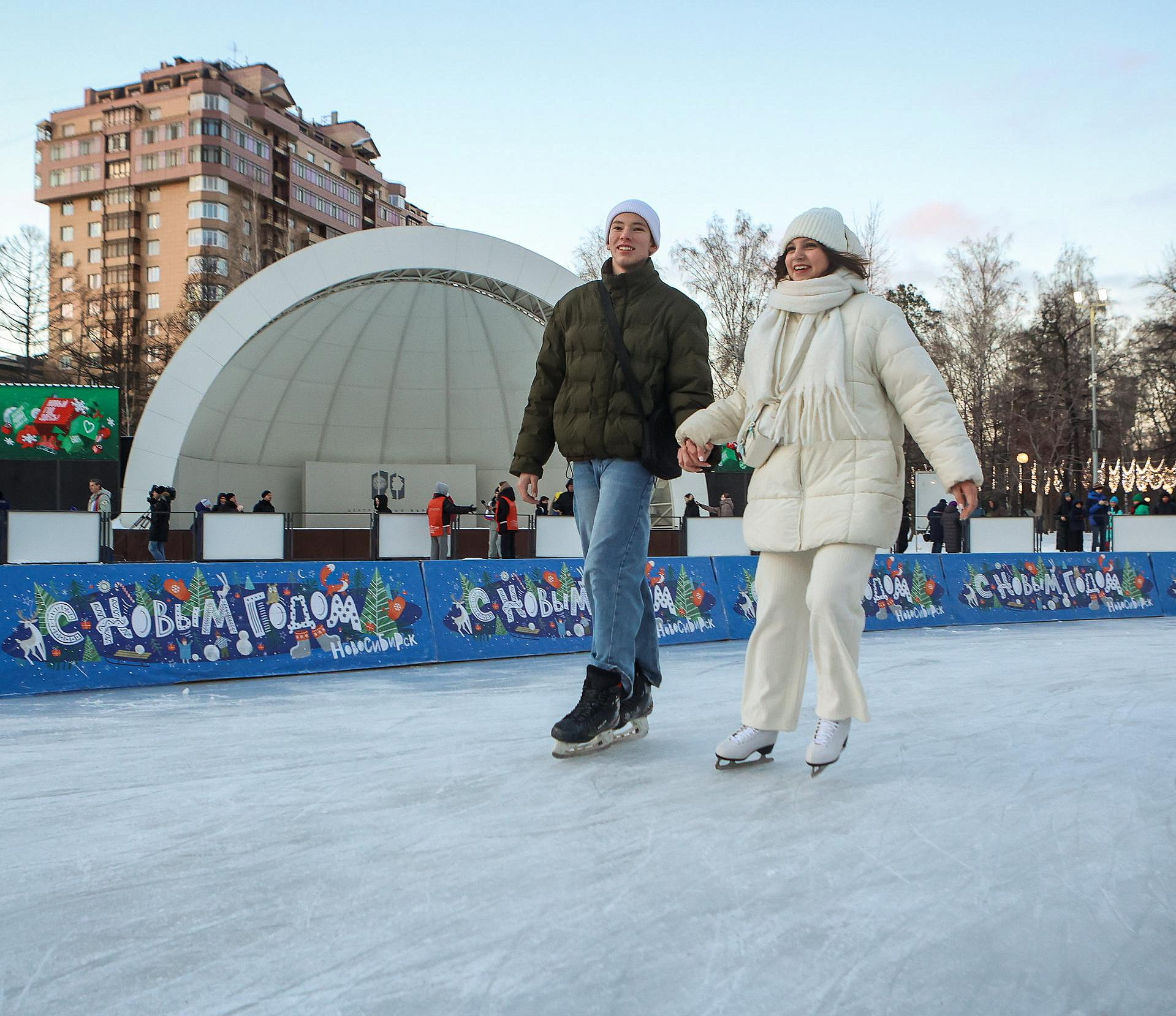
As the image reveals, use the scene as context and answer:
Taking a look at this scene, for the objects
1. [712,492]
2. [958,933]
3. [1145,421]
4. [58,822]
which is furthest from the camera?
[1145,421]

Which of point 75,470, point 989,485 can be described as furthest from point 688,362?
point 989,485

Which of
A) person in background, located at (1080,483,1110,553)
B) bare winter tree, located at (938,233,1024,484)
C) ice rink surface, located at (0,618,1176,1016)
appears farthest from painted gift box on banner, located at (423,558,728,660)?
bare winter tree, located at (938,233,1024,484)

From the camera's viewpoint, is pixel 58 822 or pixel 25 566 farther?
pixel 25 566

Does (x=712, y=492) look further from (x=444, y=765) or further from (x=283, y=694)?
(x=444, y=765)

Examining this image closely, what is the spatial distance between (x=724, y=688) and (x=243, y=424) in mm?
22116

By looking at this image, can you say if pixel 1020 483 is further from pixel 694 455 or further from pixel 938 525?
pixel 694 455

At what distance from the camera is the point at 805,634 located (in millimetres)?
2975

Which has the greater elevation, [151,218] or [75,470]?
[151,218]

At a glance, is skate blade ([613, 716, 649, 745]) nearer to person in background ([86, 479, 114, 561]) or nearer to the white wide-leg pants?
the white wide-leg pants

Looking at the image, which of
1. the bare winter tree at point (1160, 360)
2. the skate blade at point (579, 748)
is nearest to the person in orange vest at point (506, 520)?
the skate blade at point (579, 748)

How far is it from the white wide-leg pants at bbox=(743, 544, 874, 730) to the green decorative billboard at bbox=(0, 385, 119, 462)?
19510 millimetres

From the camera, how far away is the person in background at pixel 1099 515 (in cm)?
1747

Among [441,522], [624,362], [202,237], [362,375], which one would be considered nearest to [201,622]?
[624,362]

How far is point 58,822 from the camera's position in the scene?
245 centimetres
